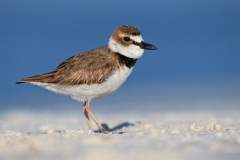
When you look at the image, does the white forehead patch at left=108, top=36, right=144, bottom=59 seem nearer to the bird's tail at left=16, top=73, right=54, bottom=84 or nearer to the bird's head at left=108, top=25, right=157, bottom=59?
the bird's head at left=108, top=25, right=157, bottom=59

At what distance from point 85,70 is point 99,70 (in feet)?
0.97

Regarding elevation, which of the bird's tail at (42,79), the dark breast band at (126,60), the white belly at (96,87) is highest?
the dark breast band at (126,60)

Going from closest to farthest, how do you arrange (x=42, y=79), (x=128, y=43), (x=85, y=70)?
(x=85, y=70) < (x=42, y=79) < (x=128, y=43)

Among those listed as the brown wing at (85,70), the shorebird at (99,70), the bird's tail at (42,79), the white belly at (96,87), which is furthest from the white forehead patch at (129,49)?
the bird's tail at (42,79)

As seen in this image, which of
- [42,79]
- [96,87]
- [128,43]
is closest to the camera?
[96,87]

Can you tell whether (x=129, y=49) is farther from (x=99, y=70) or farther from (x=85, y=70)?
(x=85, y=70)

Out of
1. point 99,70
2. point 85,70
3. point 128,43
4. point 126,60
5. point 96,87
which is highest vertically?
point 128,43

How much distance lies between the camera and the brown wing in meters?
9.55

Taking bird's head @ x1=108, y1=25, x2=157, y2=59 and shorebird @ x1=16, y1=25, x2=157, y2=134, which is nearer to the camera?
shorebird @ x1=16, y1=25, x2=157, y2=134

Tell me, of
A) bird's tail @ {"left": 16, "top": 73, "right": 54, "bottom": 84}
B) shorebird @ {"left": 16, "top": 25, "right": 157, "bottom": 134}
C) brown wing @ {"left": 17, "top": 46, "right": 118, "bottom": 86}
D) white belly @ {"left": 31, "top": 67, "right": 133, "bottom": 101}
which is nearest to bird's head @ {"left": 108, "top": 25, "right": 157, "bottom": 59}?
shorebird @ {"left": 16, "top": 25, "right": 157, "bottom": 134}

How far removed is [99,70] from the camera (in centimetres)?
957

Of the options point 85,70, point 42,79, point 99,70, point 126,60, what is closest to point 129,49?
point 126,60

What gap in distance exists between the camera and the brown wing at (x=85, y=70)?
9.55m

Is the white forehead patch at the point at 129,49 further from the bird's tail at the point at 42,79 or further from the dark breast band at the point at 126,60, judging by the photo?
the bird's tail at the point at 42,79
